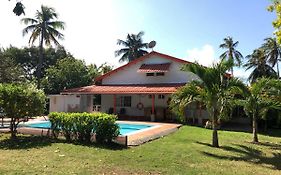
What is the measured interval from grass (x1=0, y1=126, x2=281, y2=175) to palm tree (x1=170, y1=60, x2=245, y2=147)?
153cm

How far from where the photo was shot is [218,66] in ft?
45.9

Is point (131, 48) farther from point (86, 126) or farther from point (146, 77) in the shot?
point (86, 126)

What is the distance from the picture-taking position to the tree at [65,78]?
38469mm

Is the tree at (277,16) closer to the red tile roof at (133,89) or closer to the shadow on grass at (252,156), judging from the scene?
the shadow on grass at (252,156)

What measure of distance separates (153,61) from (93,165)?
20.8 meters

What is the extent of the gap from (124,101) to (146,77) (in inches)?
120

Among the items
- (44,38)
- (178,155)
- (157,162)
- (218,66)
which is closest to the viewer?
(157,162)

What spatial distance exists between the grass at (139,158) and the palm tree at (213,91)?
153 cm

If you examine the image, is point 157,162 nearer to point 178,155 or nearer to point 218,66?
point 178,155

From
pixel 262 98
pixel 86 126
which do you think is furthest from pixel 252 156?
pixel 86 126

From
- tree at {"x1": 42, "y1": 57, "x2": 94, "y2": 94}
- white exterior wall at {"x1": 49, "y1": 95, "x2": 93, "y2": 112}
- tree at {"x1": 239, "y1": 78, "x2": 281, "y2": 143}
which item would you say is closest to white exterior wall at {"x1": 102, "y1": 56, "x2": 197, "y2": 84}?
white exterior wall at {"x1": 49, "y1": 95, "x2": 93, "y2": 112}

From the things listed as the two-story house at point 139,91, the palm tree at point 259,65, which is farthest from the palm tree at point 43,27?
the palm tree at point 259,65

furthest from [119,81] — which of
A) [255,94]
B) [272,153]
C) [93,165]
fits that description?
[93,165]

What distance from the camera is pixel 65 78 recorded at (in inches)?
1515
